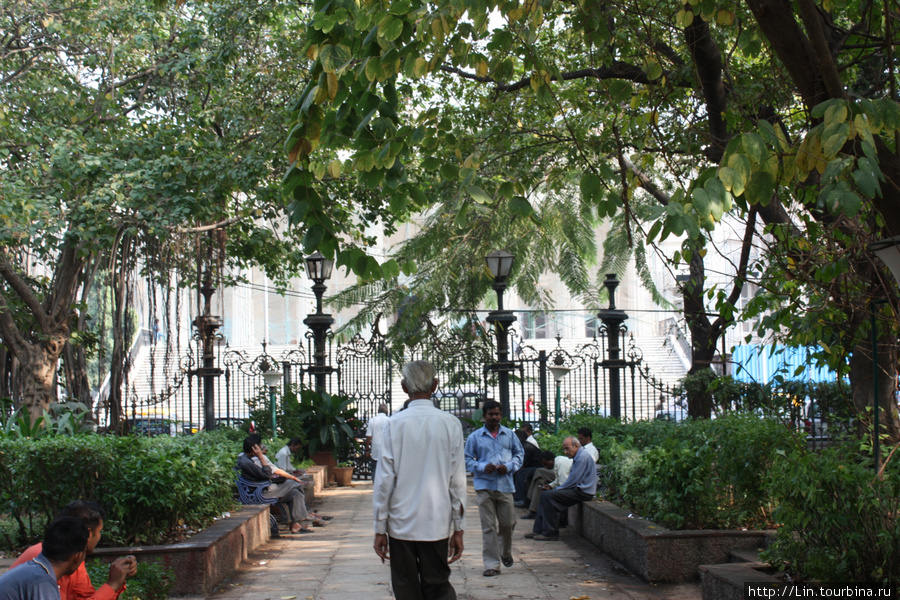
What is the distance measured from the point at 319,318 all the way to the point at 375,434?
10.5 m

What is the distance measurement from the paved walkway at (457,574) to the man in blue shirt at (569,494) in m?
0.22

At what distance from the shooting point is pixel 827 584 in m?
4.31

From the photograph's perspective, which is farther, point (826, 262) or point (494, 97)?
point (494, 97)

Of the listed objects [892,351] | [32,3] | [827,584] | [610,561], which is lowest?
[610,561]

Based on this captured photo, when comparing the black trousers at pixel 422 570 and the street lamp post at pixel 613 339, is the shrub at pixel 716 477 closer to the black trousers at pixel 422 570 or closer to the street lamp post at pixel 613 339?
the black trousers at pixel 422 570

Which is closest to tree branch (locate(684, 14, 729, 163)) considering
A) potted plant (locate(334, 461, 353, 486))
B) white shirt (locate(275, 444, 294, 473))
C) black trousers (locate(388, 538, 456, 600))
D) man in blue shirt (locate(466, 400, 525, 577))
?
man in blue shirt (locate(466, 400, 525, 577))

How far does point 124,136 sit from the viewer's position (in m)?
13.9

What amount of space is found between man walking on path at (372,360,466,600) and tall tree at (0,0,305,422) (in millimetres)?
8055

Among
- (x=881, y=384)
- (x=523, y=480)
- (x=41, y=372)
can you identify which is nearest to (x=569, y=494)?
(x=523, y=480)

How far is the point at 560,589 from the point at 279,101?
979cm

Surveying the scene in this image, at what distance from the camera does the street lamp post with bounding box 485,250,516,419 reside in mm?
Result: 12297

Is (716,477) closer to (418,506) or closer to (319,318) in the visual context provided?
(418,506)

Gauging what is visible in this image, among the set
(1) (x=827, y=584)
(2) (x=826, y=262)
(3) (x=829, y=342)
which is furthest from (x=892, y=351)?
(1) (x=827, y=584)

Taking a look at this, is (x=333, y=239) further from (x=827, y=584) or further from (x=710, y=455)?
(x=710, y=455)
